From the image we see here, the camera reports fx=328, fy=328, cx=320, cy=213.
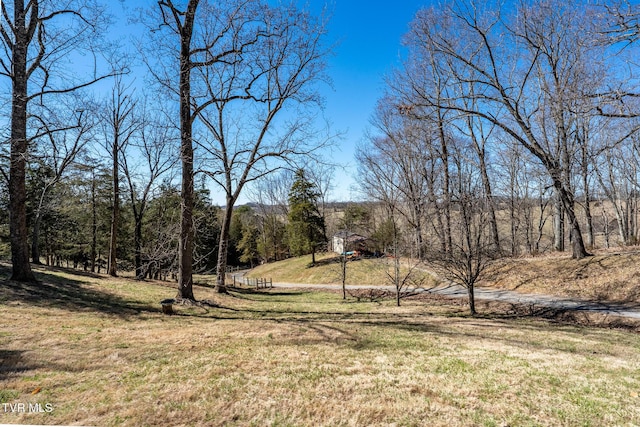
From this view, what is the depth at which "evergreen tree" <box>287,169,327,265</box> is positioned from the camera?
29828 millimetres

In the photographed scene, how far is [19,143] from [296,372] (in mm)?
8928

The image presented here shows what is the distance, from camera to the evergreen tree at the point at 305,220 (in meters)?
29.8

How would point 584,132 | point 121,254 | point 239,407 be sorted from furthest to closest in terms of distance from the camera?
point 121,254 → point 584,132 → point 239,407

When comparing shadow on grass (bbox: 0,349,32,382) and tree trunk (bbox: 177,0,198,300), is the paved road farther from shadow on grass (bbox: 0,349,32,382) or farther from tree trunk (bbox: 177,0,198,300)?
shadow on grass (bbox: 0,349,32,382)

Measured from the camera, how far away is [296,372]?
4.15 metres

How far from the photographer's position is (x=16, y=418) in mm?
2832

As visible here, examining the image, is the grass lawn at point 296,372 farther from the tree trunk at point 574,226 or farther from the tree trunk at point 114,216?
the tree trunk at point 114,216

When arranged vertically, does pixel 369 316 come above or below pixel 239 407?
below

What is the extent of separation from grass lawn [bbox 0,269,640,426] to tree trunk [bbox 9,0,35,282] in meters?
1.84

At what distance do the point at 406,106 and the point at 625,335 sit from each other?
9260mm

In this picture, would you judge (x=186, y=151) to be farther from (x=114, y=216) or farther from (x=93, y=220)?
(x=93, y=220)

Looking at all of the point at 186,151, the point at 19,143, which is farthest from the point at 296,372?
the point at 19,143

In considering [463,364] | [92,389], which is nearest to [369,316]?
[463,364]

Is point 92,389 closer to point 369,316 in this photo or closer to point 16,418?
point 16,418
